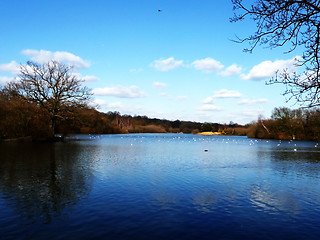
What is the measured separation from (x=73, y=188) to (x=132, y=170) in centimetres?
566

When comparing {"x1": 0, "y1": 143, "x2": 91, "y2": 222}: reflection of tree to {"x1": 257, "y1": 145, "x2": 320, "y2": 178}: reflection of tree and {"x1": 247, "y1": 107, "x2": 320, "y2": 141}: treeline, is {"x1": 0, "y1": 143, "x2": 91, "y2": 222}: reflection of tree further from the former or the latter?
{"x1": 247, "y1": 107, "x2": 320, "y2": 141}: treeline

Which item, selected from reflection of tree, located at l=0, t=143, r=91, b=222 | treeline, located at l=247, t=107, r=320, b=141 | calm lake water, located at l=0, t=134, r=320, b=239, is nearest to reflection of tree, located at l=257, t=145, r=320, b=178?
calm lake water, located at l=0, t=134, r=320, b=239

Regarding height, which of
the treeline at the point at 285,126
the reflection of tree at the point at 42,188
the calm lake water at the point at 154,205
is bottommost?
the calm lake water at the point at 154,205

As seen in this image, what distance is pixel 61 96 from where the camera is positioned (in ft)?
144

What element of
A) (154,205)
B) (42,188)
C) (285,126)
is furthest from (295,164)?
(285,126)

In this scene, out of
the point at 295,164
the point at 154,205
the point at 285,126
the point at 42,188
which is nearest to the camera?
the point at 154,205

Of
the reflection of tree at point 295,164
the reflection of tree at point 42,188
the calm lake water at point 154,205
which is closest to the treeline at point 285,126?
the reflection of tree at point 295,164

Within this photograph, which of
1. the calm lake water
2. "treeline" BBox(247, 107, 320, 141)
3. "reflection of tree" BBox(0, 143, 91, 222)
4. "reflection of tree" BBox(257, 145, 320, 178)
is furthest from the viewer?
"treeline" BBox(247, 107, 320, 141)

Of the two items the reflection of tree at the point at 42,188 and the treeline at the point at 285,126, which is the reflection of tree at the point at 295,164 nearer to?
the reflection of tree at the point at 42,188

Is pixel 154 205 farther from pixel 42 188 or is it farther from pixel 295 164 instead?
pixel 295 164

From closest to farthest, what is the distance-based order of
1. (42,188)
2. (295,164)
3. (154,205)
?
1. (154,205)
2. (42,188)
3. (295,164)

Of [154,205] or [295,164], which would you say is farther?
[295,164]

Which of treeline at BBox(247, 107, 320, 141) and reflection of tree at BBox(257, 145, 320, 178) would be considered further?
treeline at BBox(247, 107, 320, 141)

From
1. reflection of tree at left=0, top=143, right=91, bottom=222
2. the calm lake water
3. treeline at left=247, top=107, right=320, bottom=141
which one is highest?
treeline at left=247, top=107, right=320, bottom=141
